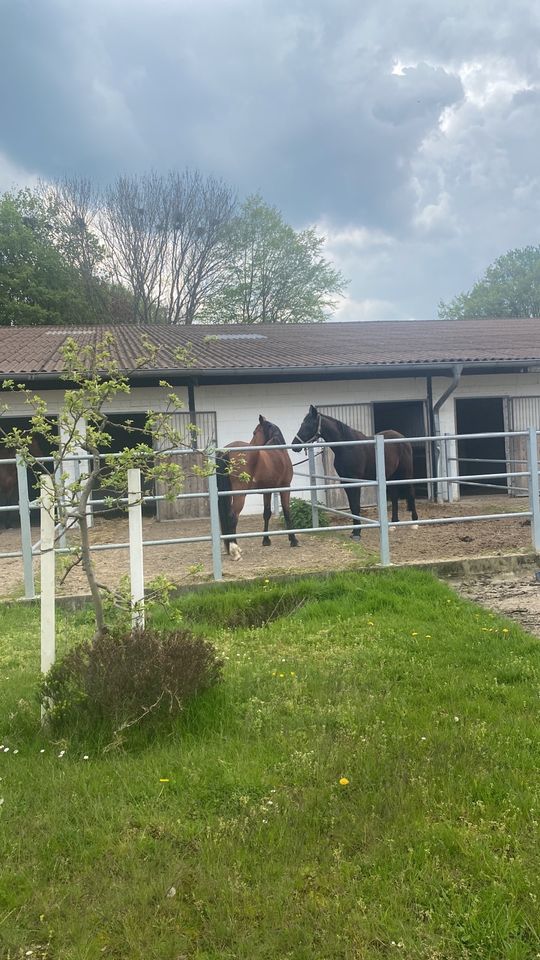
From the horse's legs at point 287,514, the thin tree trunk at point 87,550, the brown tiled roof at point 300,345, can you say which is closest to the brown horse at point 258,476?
the horse's legs at point 287,514

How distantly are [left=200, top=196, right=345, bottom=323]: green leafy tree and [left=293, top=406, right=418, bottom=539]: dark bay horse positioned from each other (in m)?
19.7

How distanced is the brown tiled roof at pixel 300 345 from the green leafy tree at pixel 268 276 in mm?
10139

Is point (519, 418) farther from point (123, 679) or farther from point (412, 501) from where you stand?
point (123, 679)

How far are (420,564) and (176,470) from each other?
3329 millimetres

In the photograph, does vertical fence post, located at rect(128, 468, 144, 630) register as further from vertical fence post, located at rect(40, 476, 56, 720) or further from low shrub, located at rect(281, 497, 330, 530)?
low shrub, located at rect(281, 497, 330, 530)

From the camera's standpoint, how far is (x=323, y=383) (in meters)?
11.3

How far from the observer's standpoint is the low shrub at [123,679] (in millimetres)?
2854

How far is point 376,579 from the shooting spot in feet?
17.6

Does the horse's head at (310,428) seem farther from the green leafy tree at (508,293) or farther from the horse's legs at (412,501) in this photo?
the green leafy tree at (508,293)

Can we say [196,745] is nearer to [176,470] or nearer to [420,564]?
[176,470]

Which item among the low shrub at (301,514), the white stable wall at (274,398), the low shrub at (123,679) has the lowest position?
the low shrub at (123,679)

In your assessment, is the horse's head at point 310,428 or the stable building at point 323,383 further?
the stable building at point 323,383

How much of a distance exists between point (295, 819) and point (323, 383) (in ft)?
31.4

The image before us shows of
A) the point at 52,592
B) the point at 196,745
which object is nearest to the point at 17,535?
the point at 52,592
